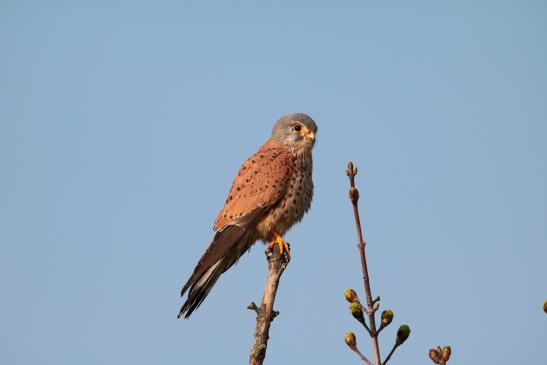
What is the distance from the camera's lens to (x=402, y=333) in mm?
2787

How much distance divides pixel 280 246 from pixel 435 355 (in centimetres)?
294

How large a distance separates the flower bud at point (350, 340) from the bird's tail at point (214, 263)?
259 cm

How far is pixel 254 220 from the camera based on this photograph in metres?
5.91

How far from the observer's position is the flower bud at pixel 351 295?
9.65ft

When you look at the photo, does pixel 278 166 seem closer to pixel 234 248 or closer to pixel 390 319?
pixel 234 248

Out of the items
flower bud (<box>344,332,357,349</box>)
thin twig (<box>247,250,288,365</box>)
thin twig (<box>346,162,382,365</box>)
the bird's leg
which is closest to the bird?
the bird's leg

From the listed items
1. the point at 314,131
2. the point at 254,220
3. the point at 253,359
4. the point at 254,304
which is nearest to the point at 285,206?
the point at 254,220

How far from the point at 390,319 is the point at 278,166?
140 inches

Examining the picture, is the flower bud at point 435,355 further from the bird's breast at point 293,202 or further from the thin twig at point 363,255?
the bird's breast at point 293,202

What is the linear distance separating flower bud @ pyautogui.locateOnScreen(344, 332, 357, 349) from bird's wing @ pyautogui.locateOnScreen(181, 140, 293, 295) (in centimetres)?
281

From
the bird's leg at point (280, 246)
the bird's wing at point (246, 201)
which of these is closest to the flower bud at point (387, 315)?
the bird's leg at point (280, 246)

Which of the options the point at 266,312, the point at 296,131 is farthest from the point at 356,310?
the point at 296,131

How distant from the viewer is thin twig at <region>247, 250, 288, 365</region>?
12.4ft

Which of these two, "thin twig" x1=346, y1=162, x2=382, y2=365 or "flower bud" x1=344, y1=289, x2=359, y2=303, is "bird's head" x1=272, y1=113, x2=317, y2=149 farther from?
"thin twig" x1=346, y1=162, x2=382, y2=365
